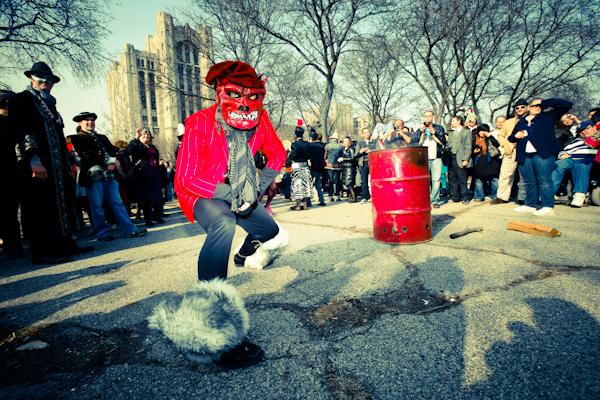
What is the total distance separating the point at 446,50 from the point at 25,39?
18664 mm

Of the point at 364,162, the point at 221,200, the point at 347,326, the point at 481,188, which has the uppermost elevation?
the point at 364,162

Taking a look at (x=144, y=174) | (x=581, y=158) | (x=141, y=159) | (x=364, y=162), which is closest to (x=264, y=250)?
(x=144, y=174)

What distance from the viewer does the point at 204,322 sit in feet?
5.06

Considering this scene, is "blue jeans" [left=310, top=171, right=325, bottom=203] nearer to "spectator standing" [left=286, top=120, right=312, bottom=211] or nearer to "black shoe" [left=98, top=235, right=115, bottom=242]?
"spectator standing" [left=286, top=120, right=312, bottom=211]

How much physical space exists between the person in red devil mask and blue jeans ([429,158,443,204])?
5189 mm

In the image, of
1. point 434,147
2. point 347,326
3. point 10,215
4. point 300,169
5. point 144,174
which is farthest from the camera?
point 300,169

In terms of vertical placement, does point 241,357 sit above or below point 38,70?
below

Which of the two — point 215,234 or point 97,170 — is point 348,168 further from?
point 215,234

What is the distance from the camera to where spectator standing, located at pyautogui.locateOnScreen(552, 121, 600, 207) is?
5.86 meters

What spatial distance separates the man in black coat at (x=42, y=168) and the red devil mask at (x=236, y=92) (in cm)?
289

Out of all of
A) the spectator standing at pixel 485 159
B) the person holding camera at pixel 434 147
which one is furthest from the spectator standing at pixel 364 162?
the spectator standing at pixel 485 159

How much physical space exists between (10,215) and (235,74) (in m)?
4.11

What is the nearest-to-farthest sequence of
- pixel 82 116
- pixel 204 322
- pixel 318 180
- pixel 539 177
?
A: pixel 204 322 < pixel 82 116 < pixel 539 177 < pixel 318 180

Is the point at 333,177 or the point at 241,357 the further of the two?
the point at 333,177
